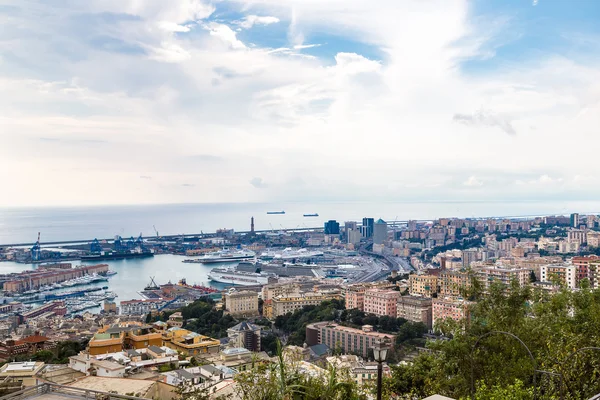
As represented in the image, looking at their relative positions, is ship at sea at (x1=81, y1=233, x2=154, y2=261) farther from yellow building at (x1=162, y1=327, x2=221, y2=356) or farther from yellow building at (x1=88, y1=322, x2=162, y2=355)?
yellow building at (x1=162, y1=327, x2=221, y2=356)

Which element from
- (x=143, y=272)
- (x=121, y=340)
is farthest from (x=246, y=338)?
(x=143, y=272)

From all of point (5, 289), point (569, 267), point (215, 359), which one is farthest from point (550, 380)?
point (5, 289)

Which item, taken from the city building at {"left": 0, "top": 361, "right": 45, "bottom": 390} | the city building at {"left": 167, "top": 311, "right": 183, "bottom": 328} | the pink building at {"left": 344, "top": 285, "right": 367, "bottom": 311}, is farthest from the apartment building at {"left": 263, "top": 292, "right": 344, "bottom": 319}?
the city building at {"left": 0, "top": 361, "right": 45, "bottom": 390}

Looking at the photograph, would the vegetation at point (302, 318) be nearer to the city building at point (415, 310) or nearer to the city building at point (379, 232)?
the city building at point (415, 310)

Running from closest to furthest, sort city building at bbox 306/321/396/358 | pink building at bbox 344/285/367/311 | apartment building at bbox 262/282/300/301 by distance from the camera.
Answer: city building at bbox 306/321/396/358 < pink building at bbox 344/285/367/311 < apartment building at bbox 262/282/300/301

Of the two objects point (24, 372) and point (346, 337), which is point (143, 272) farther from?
point (24, 372)
